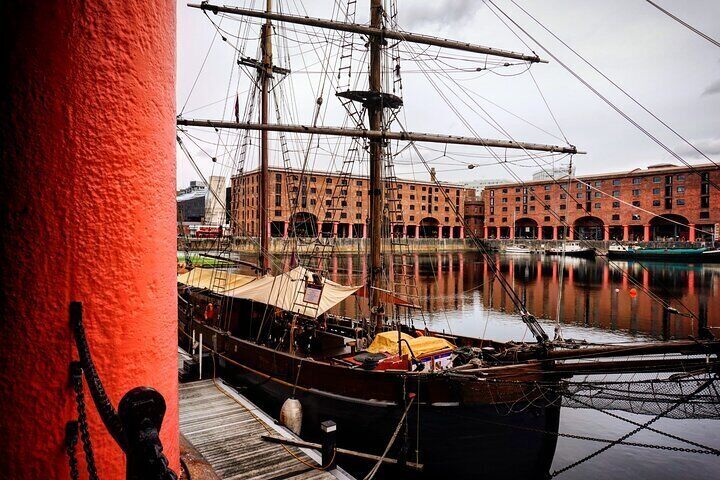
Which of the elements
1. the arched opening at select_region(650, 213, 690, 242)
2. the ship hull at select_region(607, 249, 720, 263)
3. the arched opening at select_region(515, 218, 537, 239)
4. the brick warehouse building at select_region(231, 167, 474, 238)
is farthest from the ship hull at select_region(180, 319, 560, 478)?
the arched opening at select_region(515, 218, 537, 239)

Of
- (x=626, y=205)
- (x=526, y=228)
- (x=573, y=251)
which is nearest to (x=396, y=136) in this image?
(x=626, y=205)

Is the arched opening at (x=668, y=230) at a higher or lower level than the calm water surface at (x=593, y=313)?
higher

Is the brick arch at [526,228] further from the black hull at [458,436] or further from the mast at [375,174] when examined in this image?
the black hull at [458,436]

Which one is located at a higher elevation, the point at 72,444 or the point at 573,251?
Result: the point at 72,444

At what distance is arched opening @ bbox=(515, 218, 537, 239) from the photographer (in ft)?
312

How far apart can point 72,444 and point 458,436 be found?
9.11m

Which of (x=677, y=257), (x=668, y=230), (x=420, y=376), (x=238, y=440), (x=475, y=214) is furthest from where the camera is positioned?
(x=475, y=214)

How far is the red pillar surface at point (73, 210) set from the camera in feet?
4.14

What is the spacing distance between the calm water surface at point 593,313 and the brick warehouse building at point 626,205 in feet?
39.1

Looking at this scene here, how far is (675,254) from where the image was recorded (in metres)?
64.7

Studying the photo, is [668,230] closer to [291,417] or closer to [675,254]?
[675,254]

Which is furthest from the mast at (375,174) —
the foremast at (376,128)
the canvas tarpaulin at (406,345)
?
the canvas tarpaulin at (406,345)

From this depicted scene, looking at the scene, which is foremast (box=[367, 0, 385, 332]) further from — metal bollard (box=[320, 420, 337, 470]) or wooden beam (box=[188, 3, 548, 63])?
metal bollard (box=[320, 420, 337, 470])

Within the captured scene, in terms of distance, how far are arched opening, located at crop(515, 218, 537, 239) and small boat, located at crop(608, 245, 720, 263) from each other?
25.2 meters
